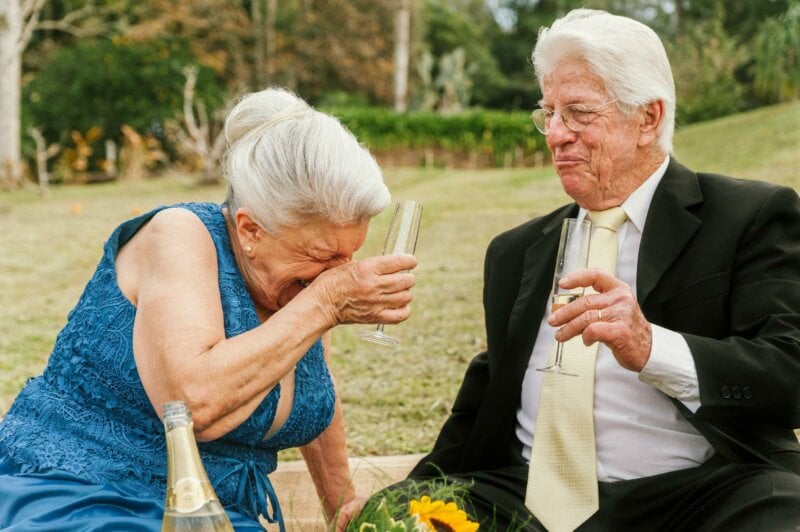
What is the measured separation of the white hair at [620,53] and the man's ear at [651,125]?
0.02 metres

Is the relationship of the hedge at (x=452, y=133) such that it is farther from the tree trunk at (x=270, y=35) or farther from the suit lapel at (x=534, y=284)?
the suit lapel at (x=534, y=284)

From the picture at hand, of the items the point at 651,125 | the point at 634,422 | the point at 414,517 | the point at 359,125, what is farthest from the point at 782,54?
the point at 414,517

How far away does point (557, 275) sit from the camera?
2.50 m

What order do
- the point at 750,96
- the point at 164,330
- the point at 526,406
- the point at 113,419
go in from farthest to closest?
the point at 750,96, the point at 526,406, the point at 113,419, the point at 164,330

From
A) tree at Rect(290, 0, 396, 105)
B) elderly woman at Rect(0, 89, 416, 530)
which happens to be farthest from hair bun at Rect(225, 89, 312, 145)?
tree at Rect(290, 0, 396, 105)

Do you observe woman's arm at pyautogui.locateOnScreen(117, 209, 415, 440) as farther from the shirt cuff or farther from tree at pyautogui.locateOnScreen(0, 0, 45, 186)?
tree at pyautogui.locateOnScreen(0, 0, 45, 186)

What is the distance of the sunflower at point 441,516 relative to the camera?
2.28m

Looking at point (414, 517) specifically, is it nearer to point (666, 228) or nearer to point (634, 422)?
point (634, 422)

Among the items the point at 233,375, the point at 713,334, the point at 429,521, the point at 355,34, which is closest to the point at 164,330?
the point at 233,375

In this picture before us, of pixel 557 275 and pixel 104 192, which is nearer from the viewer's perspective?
pixel 557 275

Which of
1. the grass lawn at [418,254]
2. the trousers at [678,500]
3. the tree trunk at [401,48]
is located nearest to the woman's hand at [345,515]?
the trousers at [678,500]

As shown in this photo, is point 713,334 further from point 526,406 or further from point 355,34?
point 355,34

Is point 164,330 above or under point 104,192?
above

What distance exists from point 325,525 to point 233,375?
3.82ft
